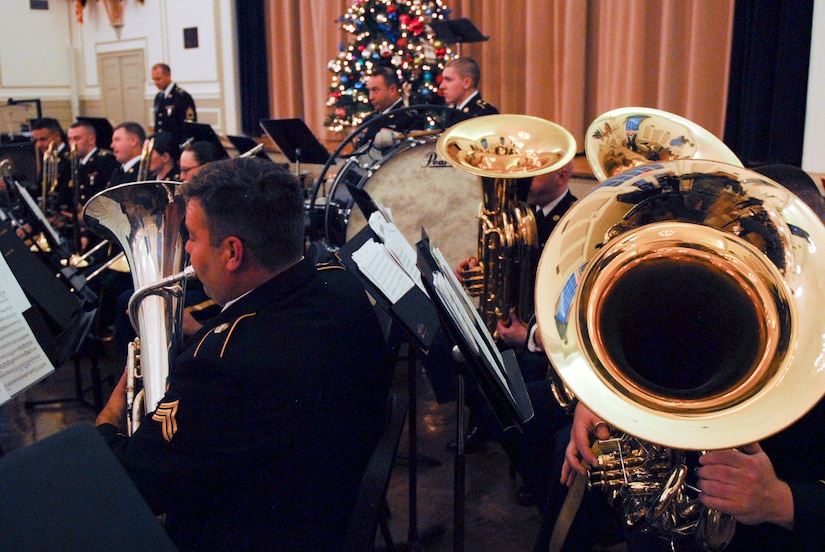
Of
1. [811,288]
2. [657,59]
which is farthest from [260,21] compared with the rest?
[811,288]

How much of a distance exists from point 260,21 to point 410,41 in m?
2.97

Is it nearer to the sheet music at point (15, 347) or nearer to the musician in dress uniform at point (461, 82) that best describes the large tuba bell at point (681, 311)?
the sheet music at point (15, 347)

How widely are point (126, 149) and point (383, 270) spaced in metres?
3.64

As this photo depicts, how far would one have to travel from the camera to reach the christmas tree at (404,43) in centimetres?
582

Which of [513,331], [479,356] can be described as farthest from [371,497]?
[513,331]

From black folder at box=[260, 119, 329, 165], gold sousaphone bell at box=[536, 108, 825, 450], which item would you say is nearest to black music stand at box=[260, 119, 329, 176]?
black folder at box=[260, 119, 329, 165]

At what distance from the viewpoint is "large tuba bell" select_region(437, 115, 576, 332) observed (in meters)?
2.25

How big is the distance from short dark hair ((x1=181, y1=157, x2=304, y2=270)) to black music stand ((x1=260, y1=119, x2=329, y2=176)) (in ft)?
10.6

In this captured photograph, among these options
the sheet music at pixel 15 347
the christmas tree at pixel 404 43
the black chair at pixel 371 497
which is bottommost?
the black chair at pixel 371 497

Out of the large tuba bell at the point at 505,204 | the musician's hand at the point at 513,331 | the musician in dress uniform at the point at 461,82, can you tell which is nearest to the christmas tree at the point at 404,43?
the musician in dress uniform at the point at 461,82

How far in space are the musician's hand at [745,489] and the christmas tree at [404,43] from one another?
5.01 metres

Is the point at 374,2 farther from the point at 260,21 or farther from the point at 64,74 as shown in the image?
the point at 64,74

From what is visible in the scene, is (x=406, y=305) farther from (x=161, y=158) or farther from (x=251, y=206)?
(x=161, y=158)

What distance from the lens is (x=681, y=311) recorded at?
1210mm
